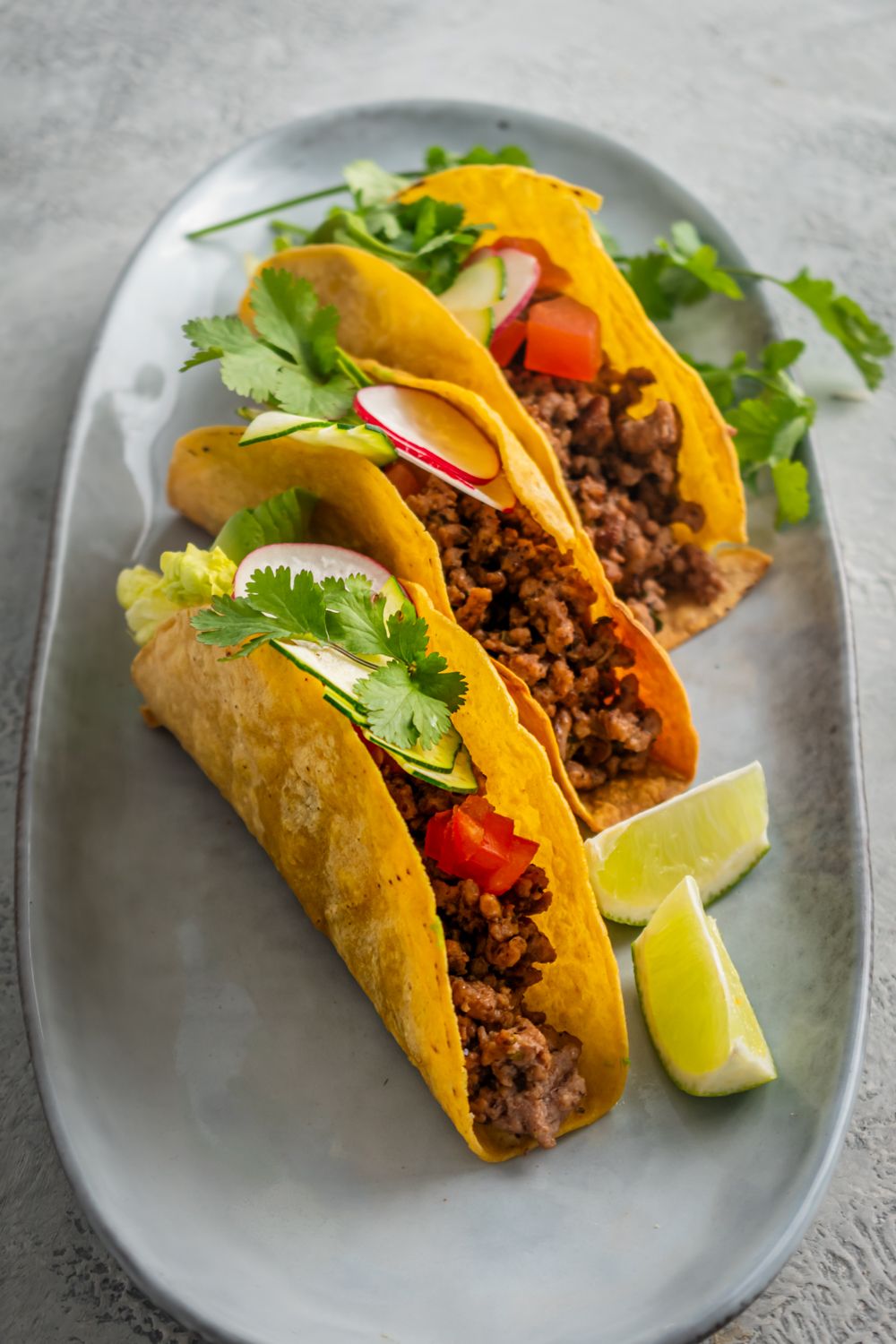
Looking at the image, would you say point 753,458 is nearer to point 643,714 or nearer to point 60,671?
point 643,714

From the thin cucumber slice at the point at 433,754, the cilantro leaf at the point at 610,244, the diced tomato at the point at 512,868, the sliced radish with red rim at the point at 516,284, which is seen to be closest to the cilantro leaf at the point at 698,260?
the cilantro leaf at the point at 610,244

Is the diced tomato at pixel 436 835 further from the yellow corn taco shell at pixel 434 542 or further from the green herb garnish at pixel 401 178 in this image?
the green herb garnish at pixel 401 178

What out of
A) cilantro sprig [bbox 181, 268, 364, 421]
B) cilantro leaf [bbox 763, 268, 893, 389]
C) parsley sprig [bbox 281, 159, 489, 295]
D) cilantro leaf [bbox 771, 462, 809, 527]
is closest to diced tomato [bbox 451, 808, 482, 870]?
cilantro sprig [bbox 181, 268, 364, 421]

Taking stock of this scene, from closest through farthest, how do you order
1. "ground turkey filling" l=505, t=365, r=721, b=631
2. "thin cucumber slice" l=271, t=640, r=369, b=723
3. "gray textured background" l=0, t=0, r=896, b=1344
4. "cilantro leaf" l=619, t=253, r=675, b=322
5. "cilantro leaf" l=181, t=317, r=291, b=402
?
1. "thin cucumber slice" l=271, t=640, r=369, b=723
2. "cilantro leaf" l=181, t=317, r=291, b=402
3. "ground turkey filling" l=505, t=365, r=721, b=631
4. "gray textured background" l=0, t=0, r=896, b=1344
5. "cilantro leaf" l=619, t=253, r=675, b=322

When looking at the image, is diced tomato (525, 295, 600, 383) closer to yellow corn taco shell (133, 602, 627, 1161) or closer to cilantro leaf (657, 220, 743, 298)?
cilantro leaf (657, 220, 743, 298)

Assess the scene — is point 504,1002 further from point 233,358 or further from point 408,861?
point 233,358

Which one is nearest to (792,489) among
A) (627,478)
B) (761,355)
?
(627,478)

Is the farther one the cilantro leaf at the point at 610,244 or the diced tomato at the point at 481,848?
the cilantro leaf at the point at 610,244
